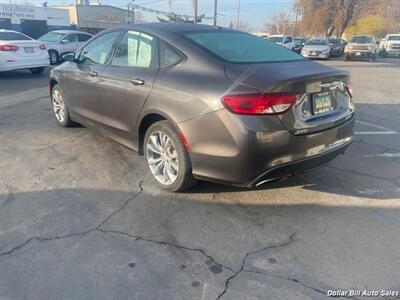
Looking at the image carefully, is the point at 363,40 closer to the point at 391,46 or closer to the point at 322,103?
the point at 391,46

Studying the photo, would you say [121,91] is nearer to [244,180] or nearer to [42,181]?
[42,181]

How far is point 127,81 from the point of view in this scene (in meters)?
3.94

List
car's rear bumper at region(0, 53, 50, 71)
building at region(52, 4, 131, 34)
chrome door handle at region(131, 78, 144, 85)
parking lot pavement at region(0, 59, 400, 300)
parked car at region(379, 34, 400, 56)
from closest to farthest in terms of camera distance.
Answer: parking lot pavement at region(0, 59, 400, 300)
chrome door handle at region(131, 78, 144, 85)
car's rear bumper at region(0, 53, 50, 71)
parked car at region(379, 34, 400, 56)
building at region(52, 4, 131, 34)

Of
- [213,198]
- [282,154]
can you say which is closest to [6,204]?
[213,198]

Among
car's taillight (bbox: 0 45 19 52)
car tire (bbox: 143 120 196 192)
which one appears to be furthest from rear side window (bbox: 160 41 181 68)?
car's taillight (bbox: 0 45 19 52)

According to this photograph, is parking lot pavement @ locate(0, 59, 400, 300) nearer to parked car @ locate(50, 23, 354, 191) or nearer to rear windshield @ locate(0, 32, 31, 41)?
parked car @ locate(50, 23, 354, 191)

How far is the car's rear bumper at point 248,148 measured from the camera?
2.89 metres

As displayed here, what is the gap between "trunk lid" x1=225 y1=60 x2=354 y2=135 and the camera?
9.61 ft

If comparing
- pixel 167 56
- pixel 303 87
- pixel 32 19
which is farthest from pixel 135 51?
pixel 32 19

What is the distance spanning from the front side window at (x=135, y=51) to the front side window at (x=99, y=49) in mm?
236

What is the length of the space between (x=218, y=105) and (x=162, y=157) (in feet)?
3.50

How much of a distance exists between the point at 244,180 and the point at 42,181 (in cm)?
233

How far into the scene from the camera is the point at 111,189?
12.4ft

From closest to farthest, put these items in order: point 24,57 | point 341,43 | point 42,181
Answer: point 42,181
point 24,57
point 341,43
